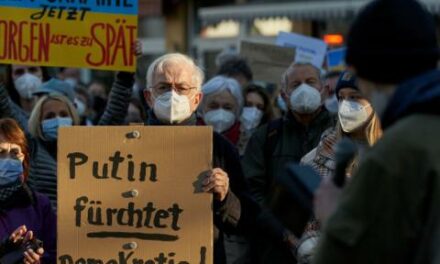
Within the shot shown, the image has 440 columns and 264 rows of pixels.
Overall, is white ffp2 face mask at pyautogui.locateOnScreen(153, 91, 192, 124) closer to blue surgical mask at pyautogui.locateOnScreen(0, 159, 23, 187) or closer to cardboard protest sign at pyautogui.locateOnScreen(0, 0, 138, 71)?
blue surgical mask at pyautogui.locateOnScreen(0, 159, 23, 187)

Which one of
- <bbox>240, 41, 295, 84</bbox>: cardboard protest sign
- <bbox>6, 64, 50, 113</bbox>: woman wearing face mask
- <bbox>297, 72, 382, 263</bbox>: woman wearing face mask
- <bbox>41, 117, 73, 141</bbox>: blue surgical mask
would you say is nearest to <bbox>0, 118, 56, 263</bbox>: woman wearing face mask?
<bbox>297, 72, 382, 263</bbox>: woman wearing face mask

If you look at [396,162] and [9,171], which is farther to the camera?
[9,171]

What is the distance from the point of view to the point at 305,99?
21.6 feet

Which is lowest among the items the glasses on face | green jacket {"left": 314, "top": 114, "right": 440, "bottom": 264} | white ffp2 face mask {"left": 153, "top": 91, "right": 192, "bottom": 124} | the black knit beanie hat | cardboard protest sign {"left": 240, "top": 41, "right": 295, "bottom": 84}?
cardboard protest sign {"left": 240, "top": 41, "right": 295, "bottom": 84}

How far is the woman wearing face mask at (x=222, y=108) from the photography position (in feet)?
25.1

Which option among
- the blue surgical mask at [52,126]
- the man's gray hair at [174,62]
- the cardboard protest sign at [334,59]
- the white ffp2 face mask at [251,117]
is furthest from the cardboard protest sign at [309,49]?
the man's gray hair at [174,62]

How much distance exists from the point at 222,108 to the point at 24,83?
1629 mm

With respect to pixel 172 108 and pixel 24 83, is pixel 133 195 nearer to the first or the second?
pixel 172 108

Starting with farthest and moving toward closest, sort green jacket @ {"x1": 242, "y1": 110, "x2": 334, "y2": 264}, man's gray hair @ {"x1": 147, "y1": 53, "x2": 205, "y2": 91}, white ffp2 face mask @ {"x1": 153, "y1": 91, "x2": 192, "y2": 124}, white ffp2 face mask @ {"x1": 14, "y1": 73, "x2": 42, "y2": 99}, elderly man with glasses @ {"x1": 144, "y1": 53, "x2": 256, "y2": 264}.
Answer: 1. white ffp2 face mask @ {"x1": 14, "y1": 73, "x2": 42, "y2": 99}
2. green jacket @ {"x1": 242, "y1": 110, "x2": 334, "y2": 264}
3. man's gray hair @ {"x1": 147, "y1": 53, "x2": 205, "y2": 91}
4. white ffp2 face mask @ {"x1": 153, "y1": 91, "x2": 192, "y2": 124}
5. elderly man with glasses @ {"x1": 144, "y1": 53, "x2": 256, "y2": 264}

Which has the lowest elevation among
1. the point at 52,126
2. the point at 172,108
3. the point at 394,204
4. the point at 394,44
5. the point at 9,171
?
the point at 52,126

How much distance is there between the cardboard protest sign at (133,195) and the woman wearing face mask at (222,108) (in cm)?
288

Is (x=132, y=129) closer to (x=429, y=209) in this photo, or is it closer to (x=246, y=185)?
(x=246, y=185)

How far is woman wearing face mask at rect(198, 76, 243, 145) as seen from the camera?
7637 millimetres

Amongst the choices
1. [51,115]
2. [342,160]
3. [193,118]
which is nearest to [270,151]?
[193,118]
